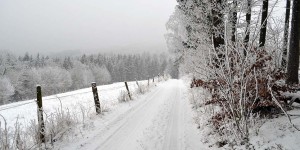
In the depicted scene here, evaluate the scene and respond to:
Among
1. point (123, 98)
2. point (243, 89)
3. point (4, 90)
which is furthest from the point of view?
point (4, 90)

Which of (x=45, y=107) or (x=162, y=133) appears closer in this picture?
(x=162, y=133)

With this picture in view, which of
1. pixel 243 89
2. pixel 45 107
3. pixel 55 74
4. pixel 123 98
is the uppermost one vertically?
pixel 243 89

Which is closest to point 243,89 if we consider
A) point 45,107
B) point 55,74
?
point 45,107

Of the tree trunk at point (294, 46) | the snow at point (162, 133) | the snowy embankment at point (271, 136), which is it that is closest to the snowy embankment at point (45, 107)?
the snow at point (162, 133)

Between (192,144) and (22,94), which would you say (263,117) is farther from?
(22,94)

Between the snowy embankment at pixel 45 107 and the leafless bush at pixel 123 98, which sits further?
the leafless bush at pixel 123 98

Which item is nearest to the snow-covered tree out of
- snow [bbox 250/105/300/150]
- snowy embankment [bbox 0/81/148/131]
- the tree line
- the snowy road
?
snowy embankment [bbox 0/81/148/131]

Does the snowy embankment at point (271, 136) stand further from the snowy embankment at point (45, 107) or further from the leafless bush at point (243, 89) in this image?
the snowy embankment at point (45, 107)

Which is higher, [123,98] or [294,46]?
[294,46]

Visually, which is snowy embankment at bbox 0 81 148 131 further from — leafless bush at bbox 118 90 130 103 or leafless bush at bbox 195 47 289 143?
leafless bush at bbox 195 47 289 143

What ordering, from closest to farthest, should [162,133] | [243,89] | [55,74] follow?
[243,89]
[162,133]
[55,74]

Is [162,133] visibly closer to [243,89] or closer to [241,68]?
[243,89]

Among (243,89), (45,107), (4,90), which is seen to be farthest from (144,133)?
(4,90)

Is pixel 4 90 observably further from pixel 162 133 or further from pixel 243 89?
pixel 243 89
